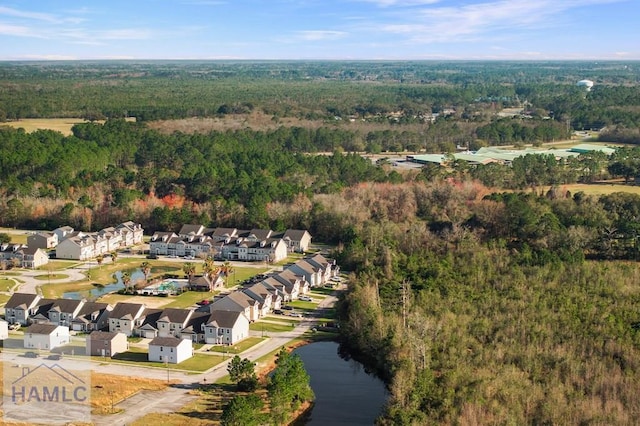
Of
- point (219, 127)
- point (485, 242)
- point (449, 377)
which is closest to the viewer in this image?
point (449, 377)

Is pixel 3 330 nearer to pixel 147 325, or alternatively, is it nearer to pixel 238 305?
pixel 147 325

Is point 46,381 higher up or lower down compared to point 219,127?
lower down

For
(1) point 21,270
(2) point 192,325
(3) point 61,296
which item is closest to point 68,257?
(1) point 21,270

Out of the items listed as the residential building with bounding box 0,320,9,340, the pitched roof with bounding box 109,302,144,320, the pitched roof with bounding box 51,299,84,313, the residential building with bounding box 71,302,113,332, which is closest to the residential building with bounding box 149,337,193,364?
the pitched roof with bounding box 109,302,144,320

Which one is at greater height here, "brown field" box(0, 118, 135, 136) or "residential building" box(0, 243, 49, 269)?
"brown field" box(0, 118, 135, 136)

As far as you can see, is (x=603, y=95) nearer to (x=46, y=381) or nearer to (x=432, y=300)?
(x=432, y=300)

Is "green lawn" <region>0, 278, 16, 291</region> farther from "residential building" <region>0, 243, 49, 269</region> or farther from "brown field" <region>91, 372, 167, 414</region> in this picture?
"brown field" <region>91, 372, 167, 414</region>

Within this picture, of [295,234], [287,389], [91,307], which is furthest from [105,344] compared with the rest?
[295,234]
